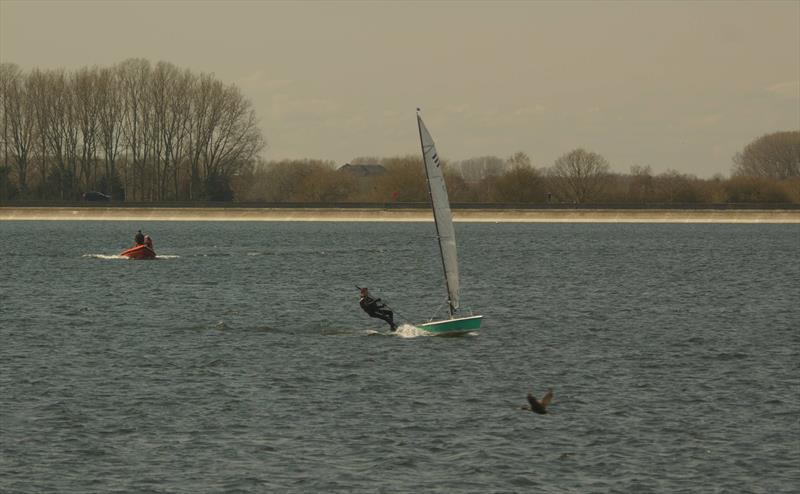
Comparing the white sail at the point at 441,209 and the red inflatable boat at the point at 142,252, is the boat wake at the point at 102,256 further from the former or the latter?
the white sail at the point at 441,209

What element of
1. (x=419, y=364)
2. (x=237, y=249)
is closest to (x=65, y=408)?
(x=419, y=364)

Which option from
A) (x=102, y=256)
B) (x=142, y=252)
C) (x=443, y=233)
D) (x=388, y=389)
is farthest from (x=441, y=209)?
(x=102, y=256)

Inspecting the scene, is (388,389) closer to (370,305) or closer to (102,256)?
(370,305)

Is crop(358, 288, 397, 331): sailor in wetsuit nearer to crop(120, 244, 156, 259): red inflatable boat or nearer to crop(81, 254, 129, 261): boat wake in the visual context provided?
crop(120, 244, 156, 259): red inflatable boat

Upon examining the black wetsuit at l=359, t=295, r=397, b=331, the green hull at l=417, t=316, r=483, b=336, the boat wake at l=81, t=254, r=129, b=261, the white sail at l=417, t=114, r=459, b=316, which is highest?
the white sail at l=417, t=114, r=459, b=316

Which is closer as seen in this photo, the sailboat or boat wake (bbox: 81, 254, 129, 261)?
the sailboat

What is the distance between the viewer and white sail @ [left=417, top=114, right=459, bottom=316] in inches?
1964

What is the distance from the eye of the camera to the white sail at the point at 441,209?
49.9 meters

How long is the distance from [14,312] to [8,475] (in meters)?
36.5

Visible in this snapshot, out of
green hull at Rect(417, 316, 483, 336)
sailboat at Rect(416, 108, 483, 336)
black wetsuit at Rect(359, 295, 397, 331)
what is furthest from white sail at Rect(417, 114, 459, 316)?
black wetsuit at Rect(359, 295, 397, 331)

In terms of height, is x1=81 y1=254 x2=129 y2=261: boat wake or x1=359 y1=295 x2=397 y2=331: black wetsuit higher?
x1=359 y1=295 x2=397 y2=331: black wetsuit

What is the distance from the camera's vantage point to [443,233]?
5181 cm

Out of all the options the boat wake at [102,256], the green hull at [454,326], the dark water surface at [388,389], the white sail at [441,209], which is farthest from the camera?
the boat wake at [102,256]

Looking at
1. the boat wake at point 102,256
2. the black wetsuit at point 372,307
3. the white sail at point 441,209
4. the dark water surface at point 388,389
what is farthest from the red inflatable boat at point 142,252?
the white sail at point 441,209
